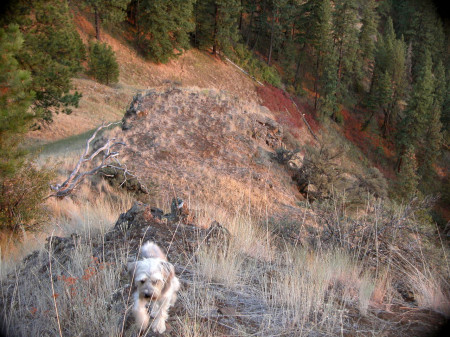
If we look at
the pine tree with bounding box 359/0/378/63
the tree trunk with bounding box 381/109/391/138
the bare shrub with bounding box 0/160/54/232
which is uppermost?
the pine tree with bounding box 359/0/378/63

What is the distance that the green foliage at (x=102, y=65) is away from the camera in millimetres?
26188

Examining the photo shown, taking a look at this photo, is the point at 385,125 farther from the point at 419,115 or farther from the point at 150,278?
the point at 150,278

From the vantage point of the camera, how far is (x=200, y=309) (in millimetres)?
2742

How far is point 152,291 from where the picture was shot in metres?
2.39

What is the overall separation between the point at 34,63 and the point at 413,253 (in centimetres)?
1192

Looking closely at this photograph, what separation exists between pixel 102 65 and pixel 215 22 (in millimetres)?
18532

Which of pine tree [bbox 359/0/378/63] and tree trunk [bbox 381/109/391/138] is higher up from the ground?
pine tree [bbox 359/0/378/63]

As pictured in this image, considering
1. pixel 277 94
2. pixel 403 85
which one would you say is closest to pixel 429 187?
pixel 403 85

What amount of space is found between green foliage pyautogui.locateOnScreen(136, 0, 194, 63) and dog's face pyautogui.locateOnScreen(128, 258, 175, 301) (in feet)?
112

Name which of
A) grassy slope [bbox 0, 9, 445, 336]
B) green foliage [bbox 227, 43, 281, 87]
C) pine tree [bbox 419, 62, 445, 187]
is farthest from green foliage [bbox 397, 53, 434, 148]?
grassy slope [bbox 0, 9, 445, 336]

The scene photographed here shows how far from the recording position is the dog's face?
2.41m

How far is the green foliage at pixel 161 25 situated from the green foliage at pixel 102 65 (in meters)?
8.26

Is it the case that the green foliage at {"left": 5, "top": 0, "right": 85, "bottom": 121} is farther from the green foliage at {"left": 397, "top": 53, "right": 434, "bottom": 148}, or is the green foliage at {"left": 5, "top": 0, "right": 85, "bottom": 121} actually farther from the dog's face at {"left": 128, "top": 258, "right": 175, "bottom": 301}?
the green foliage at {"left": 397, "top": 53, "right": 434, "bottom": 148}

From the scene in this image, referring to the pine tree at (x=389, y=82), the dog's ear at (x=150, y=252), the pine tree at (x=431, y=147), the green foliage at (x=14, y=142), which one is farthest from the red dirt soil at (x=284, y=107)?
the dog's ear at (x=150, y=252)
